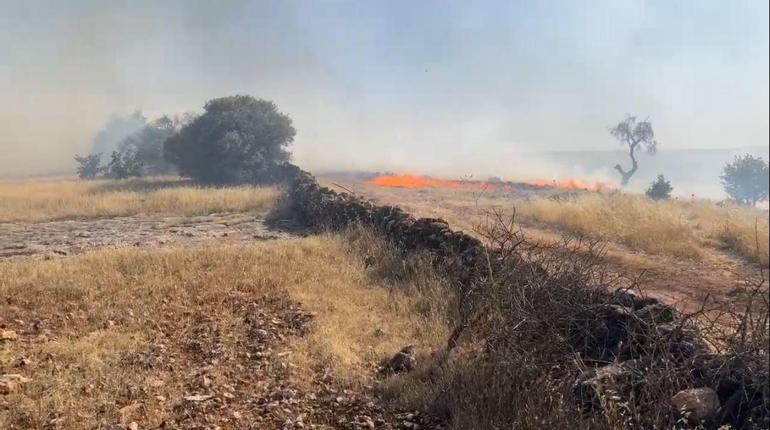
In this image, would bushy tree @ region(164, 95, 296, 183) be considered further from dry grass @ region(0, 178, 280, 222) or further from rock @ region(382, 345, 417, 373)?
rock @ region(382, 345, 417, 373)

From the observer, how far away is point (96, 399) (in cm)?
486

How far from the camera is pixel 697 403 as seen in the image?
358 centimetres

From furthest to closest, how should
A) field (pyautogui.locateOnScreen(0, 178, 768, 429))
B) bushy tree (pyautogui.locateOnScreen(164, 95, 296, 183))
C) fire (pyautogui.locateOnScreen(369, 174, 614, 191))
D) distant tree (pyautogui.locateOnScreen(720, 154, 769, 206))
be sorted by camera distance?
fire (pyautogui.locateOnScreen(369, 174, 614, 191)) < distant tree (pyautogui.locateOnScreen(720, 154, 769, 206)) < bushy tree (pyautogui.locateOnScreen(164, 95, 296, 183)) < field (pyautogui.locateOnScreen(0, 178, 768, 429))

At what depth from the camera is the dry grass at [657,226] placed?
1115 centimetres

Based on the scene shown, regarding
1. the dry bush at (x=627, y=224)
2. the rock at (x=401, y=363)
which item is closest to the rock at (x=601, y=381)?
the rock at (x=401, y=363)

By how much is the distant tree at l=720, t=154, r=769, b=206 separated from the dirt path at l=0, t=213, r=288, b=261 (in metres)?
31.3

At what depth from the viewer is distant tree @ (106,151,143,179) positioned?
3175 cm

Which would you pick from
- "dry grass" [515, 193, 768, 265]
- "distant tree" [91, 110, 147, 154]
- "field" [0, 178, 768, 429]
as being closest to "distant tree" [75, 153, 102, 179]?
"distant tree" [91, 110, 147, 154]

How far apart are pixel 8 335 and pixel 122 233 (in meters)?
8.19

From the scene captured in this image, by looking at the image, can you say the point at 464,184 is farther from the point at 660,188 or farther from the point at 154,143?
the point at 154,143

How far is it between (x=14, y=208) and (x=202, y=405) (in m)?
15.9

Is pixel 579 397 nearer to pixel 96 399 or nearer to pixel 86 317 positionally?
pixel 96 399

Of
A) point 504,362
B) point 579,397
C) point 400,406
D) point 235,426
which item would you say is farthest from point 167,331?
point 579,397

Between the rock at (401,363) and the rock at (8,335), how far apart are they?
4935 mm
